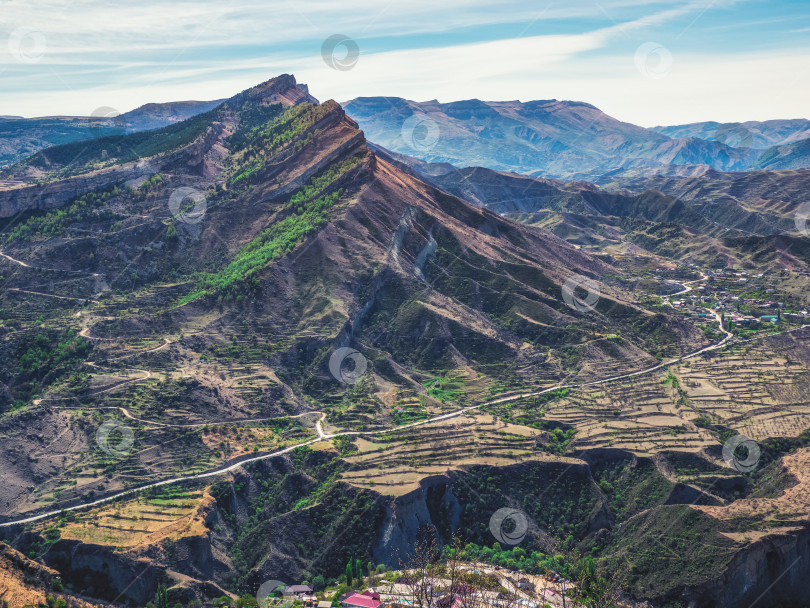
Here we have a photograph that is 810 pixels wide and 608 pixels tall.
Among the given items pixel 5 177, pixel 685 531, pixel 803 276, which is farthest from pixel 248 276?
pixel 803 276

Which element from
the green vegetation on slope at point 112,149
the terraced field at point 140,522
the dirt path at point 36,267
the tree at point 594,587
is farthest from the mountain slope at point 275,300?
the tree at point 594,587

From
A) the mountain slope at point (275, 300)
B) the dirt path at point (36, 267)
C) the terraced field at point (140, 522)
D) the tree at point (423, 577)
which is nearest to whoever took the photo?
the tree at point (423, 577)

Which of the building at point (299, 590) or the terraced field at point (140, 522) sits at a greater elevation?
the terraced field at point (140, 522)

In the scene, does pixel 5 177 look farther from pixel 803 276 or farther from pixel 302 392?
pixel 803 276

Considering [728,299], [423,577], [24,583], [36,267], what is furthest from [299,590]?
[728,299]

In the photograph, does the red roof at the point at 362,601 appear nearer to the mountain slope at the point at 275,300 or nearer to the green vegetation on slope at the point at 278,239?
the mountain slope at the point at 275,300

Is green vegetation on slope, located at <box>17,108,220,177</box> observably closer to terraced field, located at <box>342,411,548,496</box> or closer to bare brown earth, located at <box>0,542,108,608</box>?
terraced field, located at <box>342,411,548,496</box>

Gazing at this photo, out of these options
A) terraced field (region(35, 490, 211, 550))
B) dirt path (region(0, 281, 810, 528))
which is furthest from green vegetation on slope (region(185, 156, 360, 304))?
terraced field (region(35, 490, 211, 550))

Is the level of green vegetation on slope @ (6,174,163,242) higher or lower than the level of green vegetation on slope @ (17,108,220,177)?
lower
